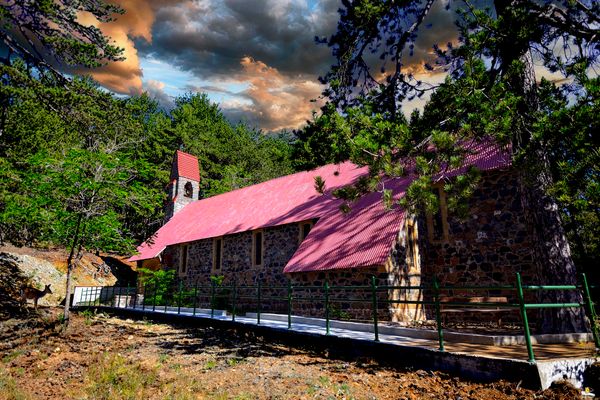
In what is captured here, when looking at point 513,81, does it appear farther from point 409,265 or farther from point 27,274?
point 27,274

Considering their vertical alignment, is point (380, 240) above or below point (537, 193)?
below

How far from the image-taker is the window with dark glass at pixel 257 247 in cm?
1752

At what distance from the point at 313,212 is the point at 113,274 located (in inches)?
728

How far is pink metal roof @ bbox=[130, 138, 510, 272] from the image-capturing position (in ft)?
39.3

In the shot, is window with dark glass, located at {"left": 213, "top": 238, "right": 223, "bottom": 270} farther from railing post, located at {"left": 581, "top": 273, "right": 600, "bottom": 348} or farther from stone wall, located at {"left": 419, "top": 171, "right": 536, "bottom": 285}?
railing post, located at {"left": 581, "top": 273, "right": 600, "bottom": 348}

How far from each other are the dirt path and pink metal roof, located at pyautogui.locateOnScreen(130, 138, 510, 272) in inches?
159

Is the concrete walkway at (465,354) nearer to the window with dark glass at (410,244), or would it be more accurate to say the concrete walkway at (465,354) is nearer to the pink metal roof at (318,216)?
the pink metal roof at (318,216)

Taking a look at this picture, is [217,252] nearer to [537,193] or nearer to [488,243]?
[488,243]

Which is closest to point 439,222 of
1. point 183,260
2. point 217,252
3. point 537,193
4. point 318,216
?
point 537,193

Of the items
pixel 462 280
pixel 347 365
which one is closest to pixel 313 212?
→ pixel 462 280

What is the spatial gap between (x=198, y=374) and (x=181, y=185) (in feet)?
75.4

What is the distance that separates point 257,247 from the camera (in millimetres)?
17766

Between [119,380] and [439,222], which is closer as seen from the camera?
[119,380]

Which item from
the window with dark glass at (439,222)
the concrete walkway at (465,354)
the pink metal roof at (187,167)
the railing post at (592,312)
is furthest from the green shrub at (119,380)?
the pink metal roof at (187,167)
